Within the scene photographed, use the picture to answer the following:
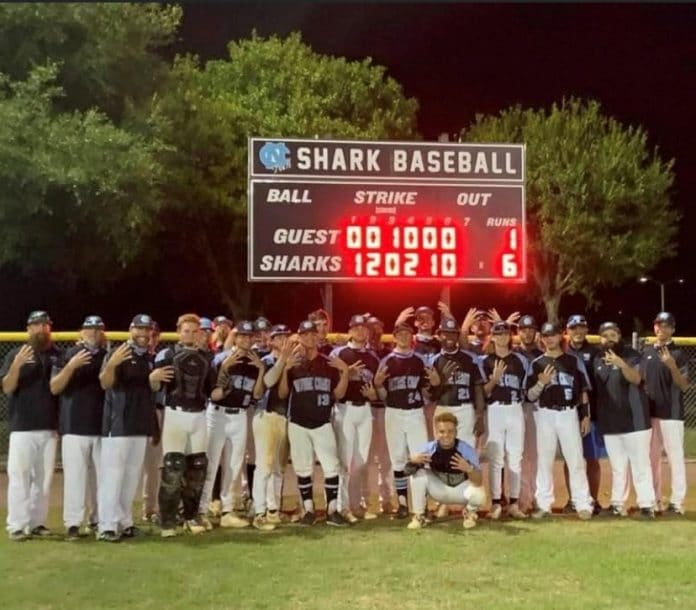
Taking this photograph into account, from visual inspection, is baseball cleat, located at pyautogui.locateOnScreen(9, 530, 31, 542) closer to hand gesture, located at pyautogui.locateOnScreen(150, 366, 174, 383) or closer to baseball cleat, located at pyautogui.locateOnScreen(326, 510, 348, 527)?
hand gesture, located at pyautogui.locateOnScreen(150, 366, 174, 383)

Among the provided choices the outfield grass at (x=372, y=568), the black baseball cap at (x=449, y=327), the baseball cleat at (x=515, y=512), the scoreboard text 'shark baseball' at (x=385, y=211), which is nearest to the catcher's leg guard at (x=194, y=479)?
the outfield grass at (x=372, y=568)

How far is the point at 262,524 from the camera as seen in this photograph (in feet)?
27.9

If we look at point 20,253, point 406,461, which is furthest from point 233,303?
point 406,461

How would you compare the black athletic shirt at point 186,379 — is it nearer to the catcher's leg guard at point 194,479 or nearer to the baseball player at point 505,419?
the catcher's leg guard at point 194,479

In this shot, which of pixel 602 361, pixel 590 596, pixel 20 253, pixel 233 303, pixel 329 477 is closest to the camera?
pixel 590 596

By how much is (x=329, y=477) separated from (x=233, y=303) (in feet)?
74.1

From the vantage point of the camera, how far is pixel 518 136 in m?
34.8

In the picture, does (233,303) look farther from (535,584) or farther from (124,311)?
(535,584)

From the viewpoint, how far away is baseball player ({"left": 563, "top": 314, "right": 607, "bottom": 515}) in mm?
9297

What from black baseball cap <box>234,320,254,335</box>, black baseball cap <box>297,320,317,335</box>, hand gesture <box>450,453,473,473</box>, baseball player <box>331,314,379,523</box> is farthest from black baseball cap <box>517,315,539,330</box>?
black baseball cap <box>234,320,254,335</box>

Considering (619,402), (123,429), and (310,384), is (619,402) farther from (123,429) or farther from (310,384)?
(123,429)

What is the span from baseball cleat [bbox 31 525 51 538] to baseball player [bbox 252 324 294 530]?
1.75m

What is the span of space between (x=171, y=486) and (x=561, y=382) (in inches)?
143

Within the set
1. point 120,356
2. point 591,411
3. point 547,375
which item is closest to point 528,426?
point 591,411
